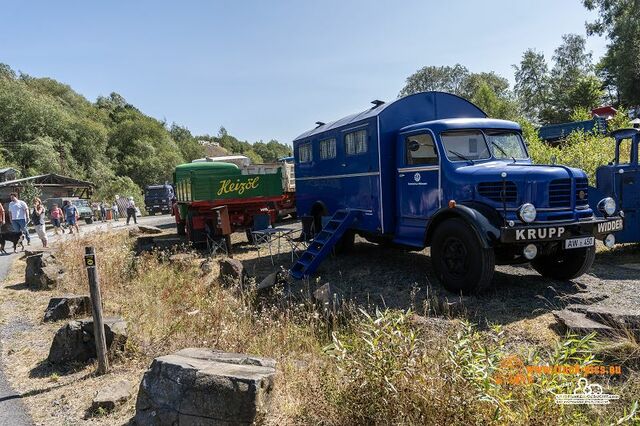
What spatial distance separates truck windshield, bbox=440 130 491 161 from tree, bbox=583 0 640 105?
34.0 metres

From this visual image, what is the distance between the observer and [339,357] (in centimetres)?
309

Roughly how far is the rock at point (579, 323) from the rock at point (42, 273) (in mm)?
8433

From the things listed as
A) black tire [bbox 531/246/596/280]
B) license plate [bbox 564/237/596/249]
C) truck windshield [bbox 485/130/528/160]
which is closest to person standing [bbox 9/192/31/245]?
truck windshield [bbox 485/130/528/160]

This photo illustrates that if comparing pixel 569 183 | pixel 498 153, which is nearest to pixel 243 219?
pixel 498 153

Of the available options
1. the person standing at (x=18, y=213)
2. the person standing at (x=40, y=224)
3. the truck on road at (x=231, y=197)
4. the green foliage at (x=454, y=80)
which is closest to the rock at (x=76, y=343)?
the truck on road at (x=231, y=197)

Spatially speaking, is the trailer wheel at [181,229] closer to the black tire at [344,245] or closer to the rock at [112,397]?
the black tire at [344,245]

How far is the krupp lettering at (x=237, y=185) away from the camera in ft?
39.5

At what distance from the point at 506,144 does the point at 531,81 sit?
6054 cm

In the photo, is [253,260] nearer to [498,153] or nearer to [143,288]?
[143,288]

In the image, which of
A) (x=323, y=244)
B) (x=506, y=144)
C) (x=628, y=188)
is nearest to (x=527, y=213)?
(x=506, y=144)

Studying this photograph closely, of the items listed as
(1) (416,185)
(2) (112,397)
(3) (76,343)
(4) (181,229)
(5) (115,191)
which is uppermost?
(5) (115,191)

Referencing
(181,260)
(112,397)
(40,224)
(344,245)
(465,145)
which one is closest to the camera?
(112,397)

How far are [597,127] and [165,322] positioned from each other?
16.7m

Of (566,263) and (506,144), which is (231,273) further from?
(566,263)
